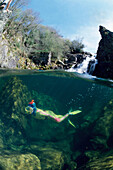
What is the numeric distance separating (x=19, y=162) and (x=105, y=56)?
59.4ft

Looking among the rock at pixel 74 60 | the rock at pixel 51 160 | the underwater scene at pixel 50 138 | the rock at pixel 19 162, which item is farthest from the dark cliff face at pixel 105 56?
the rock at pixel 19 162

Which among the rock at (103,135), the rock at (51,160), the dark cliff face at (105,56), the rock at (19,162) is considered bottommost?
the rock at (103,135)

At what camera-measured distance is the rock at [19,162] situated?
8.89 feet

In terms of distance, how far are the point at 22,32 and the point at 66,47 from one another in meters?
11.8

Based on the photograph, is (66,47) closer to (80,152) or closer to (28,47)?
(28,47)

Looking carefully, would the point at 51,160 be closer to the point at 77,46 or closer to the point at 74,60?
the point at 74,60

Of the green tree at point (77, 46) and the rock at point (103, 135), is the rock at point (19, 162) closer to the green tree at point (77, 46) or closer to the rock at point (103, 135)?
the rock at point (103, 135)

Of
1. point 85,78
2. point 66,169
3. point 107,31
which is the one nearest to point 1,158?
point 66,169

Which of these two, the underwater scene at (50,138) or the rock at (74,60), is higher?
the rock at (74,60)

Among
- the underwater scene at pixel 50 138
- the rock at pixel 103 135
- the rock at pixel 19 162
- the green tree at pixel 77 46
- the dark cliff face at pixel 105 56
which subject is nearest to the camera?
the rock at pixel 19 162

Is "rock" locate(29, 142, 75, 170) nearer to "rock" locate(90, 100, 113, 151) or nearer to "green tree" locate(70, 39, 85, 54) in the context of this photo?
"rock" locate(90, 100, 113, 151)

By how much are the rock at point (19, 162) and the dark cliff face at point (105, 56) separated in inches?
622

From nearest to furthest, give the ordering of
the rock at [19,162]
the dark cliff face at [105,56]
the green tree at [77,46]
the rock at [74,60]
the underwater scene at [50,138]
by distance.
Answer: the rock at [19,162] → the underwater scene at [50,138] → the dark cliff face at [105,56] → the rock at [74,60] → the green tree at [77,46]

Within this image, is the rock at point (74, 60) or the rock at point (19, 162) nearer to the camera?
the rock at point (19, 162)
